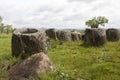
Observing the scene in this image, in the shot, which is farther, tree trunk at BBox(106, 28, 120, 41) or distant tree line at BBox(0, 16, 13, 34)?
distant tree line at BBox(0, 16, 13, 34)

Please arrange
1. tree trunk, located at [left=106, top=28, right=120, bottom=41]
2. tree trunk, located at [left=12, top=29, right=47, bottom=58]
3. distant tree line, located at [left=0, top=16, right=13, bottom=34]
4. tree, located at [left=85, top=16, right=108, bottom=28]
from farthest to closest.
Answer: distant tree line, located at [left=0, top=16, right=13, bottom=34], tree, located at [left=85, top=16, right=108, bottom=28], tree trunk, located at [left=106, top=28, right=120, bottom=41], tree trunk, located at [left=12, top=29, right=47, bottom=58]

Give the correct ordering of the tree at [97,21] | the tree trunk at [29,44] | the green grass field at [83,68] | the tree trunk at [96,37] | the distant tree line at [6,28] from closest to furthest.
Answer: the green grass field at [83,68] → the tree trunk at [29,44] → the tree trunk at [96,37] → the tree at [97,21] → the distant tree line at [6,28]

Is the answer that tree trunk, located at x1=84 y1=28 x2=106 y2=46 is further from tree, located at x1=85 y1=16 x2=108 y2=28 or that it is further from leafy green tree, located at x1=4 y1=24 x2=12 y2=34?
leafy green tree, located at x1=4 y1=24 x2=12 y2=34

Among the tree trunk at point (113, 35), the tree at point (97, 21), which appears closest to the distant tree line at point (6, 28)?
the tree at point (97, 21)

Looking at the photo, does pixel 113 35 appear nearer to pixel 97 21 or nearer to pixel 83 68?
pixel 83 68

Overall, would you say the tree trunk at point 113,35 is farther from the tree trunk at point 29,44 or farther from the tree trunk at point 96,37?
the tree trunk at point 29,44

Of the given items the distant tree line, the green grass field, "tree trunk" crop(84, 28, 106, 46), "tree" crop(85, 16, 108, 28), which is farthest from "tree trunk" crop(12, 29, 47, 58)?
the distant tree line

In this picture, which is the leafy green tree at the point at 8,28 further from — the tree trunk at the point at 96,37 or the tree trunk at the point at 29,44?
the tree trunk at the point at 29,44

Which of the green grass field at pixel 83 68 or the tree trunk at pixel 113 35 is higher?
the tree trunk at pixel 113 35

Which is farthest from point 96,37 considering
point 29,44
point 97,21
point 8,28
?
point 8,28

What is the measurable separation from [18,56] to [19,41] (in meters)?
0.87

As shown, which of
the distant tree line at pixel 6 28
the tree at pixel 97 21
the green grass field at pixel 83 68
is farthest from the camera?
the distant tree line at pixel 6 28

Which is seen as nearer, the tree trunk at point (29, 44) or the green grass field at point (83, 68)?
the green grass field at point (83, 68)

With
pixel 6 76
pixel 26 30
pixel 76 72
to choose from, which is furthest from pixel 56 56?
pixel 6 76
